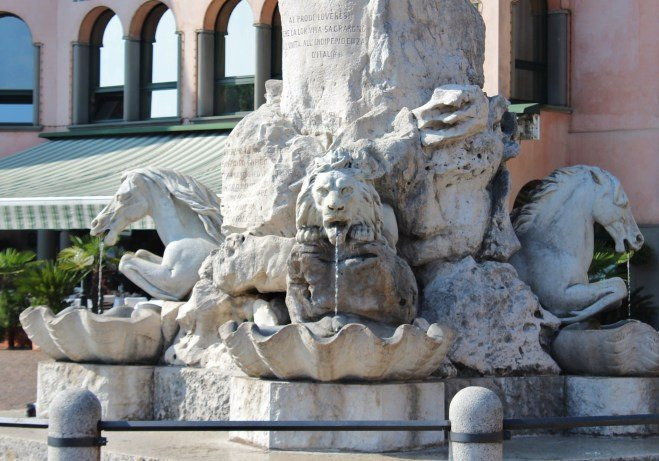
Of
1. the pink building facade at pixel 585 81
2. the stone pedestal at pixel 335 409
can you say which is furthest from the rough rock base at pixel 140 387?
the pink building facade at pixel 585 81

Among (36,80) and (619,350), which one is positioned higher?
(36,80)

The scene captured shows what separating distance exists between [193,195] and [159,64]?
18165 mm

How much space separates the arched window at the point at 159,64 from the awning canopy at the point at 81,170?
4.50ft

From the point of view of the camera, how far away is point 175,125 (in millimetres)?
28516

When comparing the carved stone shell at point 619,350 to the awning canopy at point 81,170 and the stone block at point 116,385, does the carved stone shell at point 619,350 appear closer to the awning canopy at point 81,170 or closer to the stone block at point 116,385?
the stone block at point 116,385

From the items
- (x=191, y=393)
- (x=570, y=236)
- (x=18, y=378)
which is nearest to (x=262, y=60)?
(x=18, y=378)

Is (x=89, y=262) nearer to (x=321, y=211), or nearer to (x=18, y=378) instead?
(x=18, y=378)

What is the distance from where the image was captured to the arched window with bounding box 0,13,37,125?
3219cm

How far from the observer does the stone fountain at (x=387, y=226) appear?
32.2ft

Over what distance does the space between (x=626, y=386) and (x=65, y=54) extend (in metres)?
22.7

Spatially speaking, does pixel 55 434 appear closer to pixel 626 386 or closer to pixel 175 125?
pixel 626 386

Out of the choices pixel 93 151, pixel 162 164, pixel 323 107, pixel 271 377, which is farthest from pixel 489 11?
pixel 271 377

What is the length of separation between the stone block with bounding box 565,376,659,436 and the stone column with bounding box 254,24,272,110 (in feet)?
57.9

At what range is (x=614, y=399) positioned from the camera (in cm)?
1063
